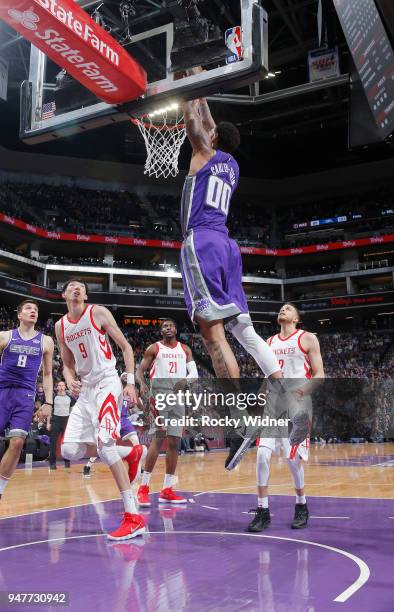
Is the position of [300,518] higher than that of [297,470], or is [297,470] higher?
[297,470]

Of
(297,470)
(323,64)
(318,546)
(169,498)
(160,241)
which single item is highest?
(160,241)

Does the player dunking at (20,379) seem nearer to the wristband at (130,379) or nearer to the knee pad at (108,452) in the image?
the knee pad at (108,452)

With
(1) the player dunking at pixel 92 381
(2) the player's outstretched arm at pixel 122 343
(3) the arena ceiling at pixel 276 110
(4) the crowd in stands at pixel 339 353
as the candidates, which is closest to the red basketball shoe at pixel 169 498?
(1) the player dunking at pixel 92 381

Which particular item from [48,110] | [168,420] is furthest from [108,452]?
[48,110]

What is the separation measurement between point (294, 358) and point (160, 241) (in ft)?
93.5

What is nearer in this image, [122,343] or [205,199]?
[205,199]

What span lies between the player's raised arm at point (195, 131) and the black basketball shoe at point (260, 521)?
3665 millimetres

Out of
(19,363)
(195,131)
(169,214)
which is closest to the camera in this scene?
(195,131)

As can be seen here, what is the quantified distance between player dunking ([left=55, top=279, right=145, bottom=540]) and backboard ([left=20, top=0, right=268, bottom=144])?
1.76 metres

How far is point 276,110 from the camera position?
78.1ft

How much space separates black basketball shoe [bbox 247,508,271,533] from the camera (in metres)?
5.55

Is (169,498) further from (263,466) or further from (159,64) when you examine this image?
(159,64)

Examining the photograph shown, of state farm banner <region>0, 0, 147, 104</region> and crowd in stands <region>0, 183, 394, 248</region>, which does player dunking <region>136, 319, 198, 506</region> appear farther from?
crowd in stands <region>0, 183, 394, 248</region>

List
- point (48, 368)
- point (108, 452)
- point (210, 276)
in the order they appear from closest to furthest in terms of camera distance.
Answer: point (210, 276), point (108, 452), point (48, 368)
